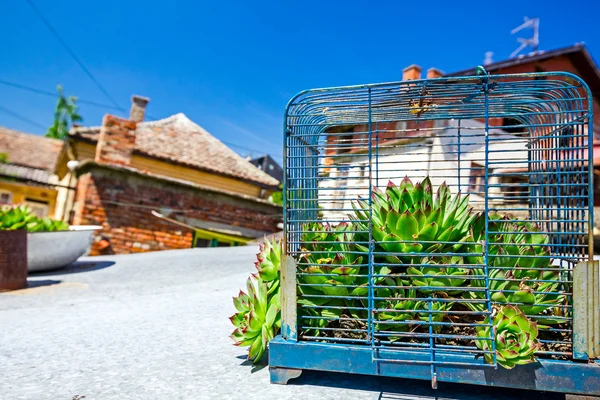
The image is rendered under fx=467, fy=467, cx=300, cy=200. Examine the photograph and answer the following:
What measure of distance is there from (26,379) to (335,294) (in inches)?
66.5

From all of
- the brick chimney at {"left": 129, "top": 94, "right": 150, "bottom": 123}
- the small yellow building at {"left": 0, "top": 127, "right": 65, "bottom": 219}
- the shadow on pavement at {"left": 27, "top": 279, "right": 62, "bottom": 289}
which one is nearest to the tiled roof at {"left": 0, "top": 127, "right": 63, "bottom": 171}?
the small yellow building at {"left": 0, "top": 127, "right": 65, "bottom": 219}

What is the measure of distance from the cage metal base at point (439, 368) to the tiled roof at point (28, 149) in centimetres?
2718

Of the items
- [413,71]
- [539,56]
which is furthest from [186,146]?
[539,56]

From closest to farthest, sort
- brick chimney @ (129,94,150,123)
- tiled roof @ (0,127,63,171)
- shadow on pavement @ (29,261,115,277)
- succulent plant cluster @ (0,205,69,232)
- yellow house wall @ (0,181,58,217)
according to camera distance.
A: 1. succulent plant cluster @ (0,205,69,232)
2. shadow on pavement @ (29,261,115,277)
3. brick chimney @ (129,94,150,123)
4. yellow house wall @ (0,181,58,217)
5. tiled roof @ (0,127,63,171)

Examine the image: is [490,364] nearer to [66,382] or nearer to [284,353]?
[284,353]

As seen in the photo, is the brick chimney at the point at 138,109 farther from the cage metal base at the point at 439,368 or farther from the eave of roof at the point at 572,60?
the cage metal base at the point at 439,368

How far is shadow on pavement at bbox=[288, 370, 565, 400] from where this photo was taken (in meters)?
2.20

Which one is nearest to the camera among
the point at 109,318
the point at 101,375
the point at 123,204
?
the point at 101,375

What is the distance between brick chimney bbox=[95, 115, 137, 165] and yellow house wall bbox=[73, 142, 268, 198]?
71cm

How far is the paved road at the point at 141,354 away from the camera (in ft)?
7.36

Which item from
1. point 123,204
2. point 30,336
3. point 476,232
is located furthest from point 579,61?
point 30,336

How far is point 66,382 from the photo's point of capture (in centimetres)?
240

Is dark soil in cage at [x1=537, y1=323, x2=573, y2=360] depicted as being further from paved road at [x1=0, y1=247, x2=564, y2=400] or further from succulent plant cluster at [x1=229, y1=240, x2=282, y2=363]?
succulent plant cluster at [x1=229, y1=240, x2=282, y2=363]

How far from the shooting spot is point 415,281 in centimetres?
228
